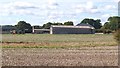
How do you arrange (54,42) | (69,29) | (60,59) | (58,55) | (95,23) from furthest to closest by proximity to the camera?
1. (95,23)
2. (69,29)
3. (54,42)
4. (58,55)
5. (60,59)

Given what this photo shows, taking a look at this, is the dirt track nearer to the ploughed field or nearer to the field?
the ploughed field

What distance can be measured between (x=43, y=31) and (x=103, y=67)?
132758mm

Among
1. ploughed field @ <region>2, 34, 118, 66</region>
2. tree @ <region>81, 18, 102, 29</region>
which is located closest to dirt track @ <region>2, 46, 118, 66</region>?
ploughed field @ <region>2, 34, 118, 66</region>

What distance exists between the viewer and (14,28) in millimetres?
142750

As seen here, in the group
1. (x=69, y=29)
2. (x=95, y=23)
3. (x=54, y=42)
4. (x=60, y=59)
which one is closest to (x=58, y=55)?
(x=60, y=59)

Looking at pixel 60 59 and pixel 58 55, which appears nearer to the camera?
pixel 60 59

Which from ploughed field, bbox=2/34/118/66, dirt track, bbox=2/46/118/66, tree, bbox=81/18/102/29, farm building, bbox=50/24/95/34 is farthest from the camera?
tree, bbox=81/18/102/29

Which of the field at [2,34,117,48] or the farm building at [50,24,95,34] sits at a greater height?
the field at [2,34,117,48]

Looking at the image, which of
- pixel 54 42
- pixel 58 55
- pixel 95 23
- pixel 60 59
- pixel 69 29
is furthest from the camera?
pixel 95 23

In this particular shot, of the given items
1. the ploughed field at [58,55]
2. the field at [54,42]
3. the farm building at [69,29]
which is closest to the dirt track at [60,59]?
the ploughed field at [58,55]

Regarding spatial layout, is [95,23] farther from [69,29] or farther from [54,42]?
[54,42]

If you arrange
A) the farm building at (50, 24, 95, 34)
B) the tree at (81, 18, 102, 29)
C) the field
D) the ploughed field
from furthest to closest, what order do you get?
the tree at (81, 18, 102, 29) → the farm building at (50, 24, 95, 34) → the field → the ploughed field

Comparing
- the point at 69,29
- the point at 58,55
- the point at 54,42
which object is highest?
the point at 58,55

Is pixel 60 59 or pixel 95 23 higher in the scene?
pixel 60 59
